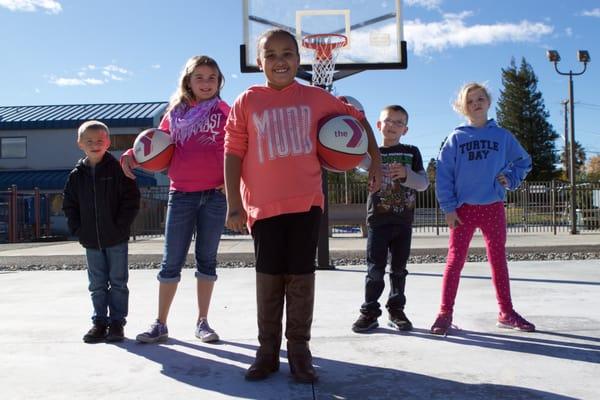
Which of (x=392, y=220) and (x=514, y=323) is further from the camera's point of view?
(x=392, y=220)

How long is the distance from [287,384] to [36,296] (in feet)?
12.7

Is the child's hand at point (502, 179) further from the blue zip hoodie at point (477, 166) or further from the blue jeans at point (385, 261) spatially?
the blue jeans at point (385, 261)

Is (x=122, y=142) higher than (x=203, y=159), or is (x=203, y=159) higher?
(x=122, y=142)

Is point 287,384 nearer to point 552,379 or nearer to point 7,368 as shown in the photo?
point 552,379

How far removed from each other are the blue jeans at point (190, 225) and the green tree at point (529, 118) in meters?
53.3

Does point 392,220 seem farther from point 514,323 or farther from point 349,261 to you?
point 349,261

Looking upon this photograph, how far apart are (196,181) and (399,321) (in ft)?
5.37

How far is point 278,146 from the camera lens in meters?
2.76

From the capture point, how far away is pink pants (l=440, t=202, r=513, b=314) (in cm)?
373

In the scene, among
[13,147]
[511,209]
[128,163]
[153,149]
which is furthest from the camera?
[13,147]

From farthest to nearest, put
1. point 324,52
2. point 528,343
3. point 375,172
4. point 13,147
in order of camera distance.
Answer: point 13,147 → point 324,52 → point 528,343 → point 375,172

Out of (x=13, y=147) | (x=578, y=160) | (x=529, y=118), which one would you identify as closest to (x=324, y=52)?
(x=13, y=147)

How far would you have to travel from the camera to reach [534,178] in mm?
52375

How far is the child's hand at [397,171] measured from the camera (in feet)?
11.9
